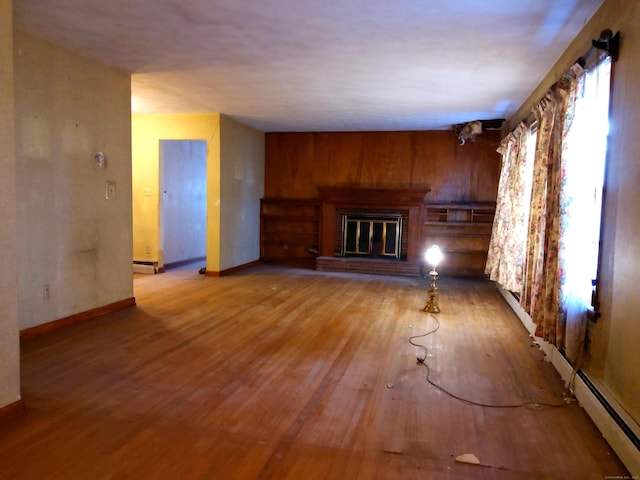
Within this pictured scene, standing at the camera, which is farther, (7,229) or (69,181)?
(69,181)

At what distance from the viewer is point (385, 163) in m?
7.45

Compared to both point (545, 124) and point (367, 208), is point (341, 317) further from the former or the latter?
point (367, 208)

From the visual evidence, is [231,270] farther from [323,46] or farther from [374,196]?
[323,46]

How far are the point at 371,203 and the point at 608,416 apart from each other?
543 centimetres

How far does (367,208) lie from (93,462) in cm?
599

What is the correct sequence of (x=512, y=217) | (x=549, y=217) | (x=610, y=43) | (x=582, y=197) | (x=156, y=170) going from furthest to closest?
(x=156, y=170) < (x=512, y=217) < (x=549, y=217) < (x=582, y=197) < (x=610, y=43)

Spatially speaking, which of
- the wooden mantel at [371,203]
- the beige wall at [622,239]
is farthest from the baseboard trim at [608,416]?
the wooden mantel at [371,203]

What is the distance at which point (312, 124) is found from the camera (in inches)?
276

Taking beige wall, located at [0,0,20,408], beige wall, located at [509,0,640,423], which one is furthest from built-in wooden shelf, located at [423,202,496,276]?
beige wall, located at [0,0,20,408]

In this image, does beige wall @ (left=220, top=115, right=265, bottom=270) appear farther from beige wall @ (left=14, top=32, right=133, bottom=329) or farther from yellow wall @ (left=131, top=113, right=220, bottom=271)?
beige wall @ (left=14, top=32, right=133, bottom=329)

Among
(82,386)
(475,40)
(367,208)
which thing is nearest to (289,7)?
(475,40)

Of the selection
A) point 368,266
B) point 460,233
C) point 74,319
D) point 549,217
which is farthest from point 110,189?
point 460,233

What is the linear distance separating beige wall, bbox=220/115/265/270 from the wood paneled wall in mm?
429

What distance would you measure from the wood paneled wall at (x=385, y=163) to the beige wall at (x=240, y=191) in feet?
1.41
